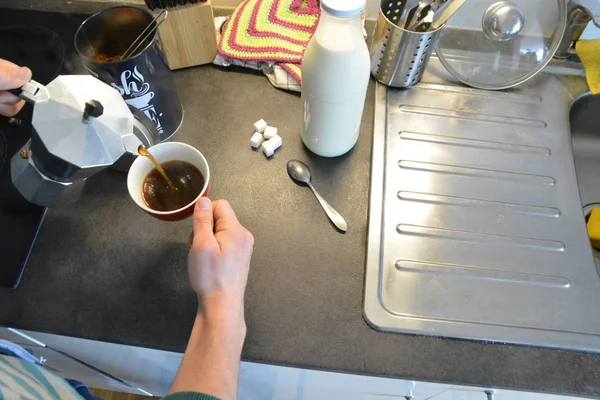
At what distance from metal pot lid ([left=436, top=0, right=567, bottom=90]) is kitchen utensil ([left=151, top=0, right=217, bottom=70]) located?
0.43 metres

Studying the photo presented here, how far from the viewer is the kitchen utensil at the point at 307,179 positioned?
66 centimetres

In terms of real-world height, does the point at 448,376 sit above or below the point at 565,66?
below

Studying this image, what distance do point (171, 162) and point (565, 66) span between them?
0.78 m

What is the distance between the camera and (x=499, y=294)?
0.62m

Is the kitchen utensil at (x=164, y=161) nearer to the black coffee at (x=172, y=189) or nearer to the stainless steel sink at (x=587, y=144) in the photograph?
the black coffee at (x=172, y=189)

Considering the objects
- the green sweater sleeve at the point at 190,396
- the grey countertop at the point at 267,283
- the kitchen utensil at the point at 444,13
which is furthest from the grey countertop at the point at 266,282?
the kitchen utensil at the point at 444,13

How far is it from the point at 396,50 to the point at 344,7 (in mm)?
254

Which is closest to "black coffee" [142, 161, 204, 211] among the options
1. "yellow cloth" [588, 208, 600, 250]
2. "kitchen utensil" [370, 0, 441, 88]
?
"kitchen utensil" [370, 0, 441, 88]

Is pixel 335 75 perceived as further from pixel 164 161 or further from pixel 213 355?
pixel 213 355

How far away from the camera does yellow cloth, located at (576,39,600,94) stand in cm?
78

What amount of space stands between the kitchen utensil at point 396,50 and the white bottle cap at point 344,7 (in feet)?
0.66

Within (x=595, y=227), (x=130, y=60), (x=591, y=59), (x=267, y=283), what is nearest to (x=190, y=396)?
(x=267, y=283)

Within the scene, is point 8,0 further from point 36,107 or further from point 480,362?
point 480,362

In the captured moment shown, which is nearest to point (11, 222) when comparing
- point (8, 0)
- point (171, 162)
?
point (171, 162)
